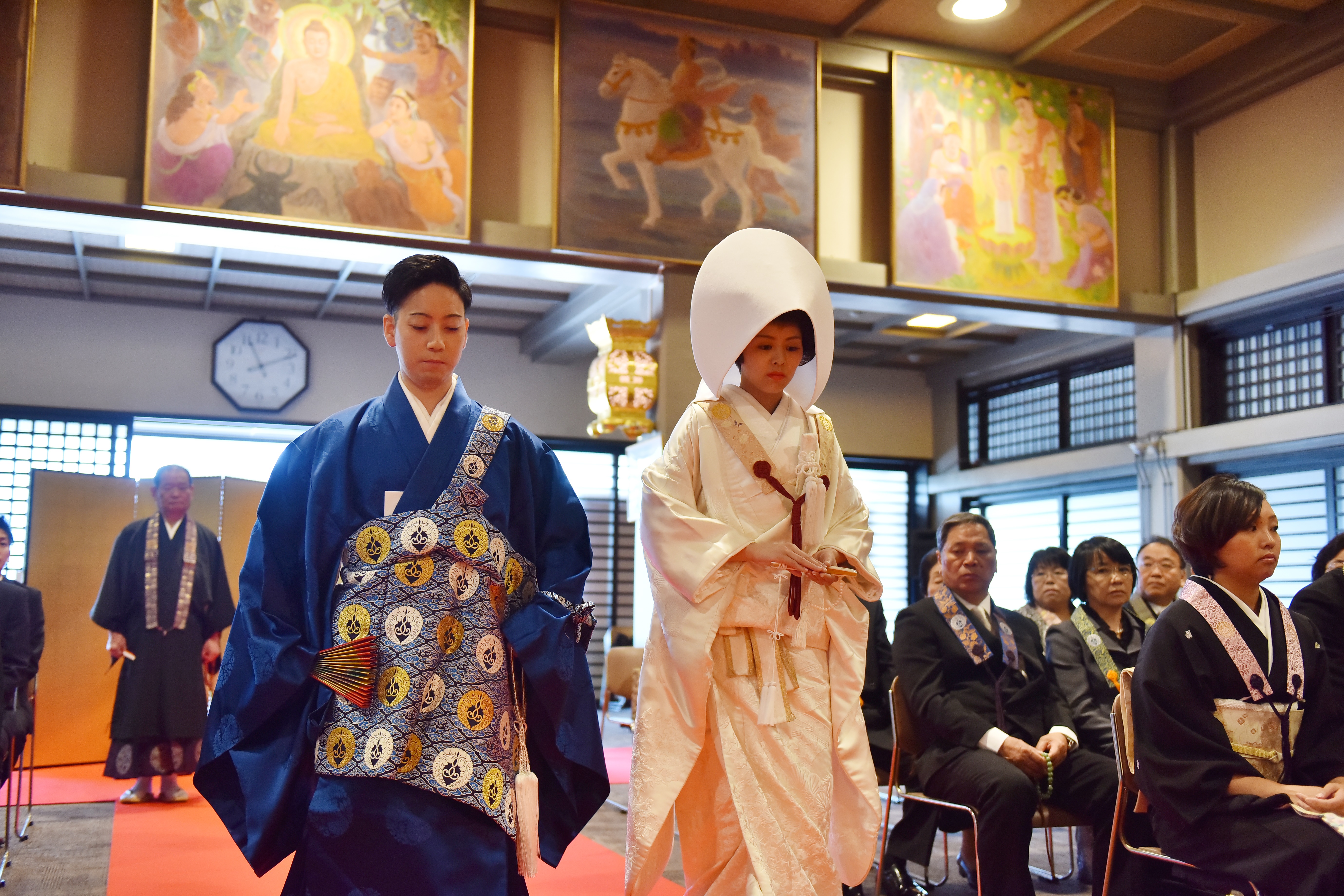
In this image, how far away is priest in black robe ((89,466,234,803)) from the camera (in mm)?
5723

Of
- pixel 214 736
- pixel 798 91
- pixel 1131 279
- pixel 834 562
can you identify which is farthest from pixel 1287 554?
pixel 214 736

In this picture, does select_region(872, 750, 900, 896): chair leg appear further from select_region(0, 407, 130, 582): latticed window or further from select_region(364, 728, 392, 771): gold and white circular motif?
select_region(0, 407, 130, 582): latticed window

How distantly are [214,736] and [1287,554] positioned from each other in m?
6.75

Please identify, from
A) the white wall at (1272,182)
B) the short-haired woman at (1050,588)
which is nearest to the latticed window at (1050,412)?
the white wall at (1272,182)

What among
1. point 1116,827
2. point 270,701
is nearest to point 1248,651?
point 1116,827

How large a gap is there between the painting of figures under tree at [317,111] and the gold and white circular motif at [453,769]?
381 cm

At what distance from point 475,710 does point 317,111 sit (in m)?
4.06

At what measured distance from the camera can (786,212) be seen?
20.1 ft

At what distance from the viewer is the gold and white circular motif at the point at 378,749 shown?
6.48 ft

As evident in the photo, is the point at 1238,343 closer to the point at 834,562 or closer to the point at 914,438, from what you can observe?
the point at 914,438

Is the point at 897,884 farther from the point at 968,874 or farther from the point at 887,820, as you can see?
the point at 968,874

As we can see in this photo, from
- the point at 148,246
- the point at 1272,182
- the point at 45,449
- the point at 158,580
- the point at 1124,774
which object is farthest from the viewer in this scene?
the point at 45,449

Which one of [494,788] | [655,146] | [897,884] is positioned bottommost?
[897,884]

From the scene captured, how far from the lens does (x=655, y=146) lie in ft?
19.4
